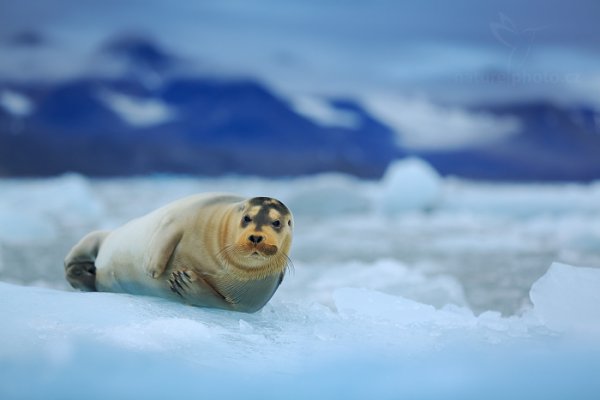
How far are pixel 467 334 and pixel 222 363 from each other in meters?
0.82

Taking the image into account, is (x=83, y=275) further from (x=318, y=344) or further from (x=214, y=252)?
(x=318, y=344)

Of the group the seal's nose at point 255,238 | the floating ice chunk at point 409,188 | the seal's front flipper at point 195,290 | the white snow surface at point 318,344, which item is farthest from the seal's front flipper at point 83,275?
the floating ice chunk at point 409,188

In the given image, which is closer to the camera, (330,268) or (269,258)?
(269,258)

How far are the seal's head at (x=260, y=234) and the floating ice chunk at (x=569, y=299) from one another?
3.00 ft

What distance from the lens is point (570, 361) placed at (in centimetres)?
201

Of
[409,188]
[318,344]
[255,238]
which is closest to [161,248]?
[255,238]

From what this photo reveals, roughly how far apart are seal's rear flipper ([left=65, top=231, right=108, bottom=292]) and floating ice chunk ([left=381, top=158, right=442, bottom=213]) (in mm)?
7760

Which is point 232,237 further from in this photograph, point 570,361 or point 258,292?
point 570,361

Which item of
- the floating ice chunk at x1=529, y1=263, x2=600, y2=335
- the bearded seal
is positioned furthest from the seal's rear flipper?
the floating ice chunk at x1=529, y1=263, x2=600, y2=335

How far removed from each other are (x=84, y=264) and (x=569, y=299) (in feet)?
6.61

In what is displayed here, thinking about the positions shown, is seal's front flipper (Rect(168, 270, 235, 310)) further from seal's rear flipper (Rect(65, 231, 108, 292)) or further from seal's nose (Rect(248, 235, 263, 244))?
seal's rear flipper (Rect(65, 231, 108, 292))

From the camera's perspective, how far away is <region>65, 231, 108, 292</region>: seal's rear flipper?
315cm

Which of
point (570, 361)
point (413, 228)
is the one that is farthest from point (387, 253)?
point (570, 361)

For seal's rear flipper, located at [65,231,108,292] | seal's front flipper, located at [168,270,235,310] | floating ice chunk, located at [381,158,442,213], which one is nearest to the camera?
seal's front flipper, located at [168,270,235,310]
